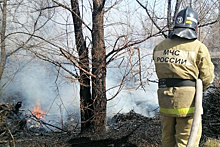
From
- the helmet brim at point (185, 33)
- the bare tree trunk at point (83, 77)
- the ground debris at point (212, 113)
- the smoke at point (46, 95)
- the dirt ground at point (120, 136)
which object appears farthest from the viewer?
the smoke at point (46, 95)

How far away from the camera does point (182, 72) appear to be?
2.95 meters

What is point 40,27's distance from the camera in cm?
692

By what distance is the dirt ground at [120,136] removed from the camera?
4492 millimetres

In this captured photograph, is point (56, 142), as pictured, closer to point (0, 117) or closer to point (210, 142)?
point (0, 117)

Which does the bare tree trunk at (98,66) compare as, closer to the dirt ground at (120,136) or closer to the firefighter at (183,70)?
the dirt ground at (120,136)

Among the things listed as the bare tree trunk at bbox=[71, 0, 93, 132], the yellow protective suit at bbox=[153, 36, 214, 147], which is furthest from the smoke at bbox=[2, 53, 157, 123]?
the yellow protective suit at bbox=[153, 36, 214, 147]

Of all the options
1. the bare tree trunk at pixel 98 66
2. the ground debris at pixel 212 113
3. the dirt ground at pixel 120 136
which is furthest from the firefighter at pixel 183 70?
the ground debris at pixel 212 113

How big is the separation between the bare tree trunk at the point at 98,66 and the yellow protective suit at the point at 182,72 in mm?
2185

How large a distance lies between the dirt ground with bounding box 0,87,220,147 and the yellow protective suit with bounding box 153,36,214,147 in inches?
62.2

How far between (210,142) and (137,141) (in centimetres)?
136

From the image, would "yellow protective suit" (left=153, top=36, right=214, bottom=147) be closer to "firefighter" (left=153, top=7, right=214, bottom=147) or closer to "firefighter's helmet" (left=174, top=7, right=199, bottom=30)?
"firefighter" (left=153, top=7, right=214, bottom=147)

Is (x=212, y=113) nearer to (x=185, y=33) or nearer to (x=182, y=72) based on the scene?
(x=182, y=72)

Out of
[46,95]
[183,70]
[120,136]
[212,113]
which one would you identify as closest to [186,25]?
[183,70]

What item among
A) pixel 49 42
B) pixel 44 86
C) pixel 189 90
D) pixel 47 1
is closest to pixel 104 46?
pixel 49 42
